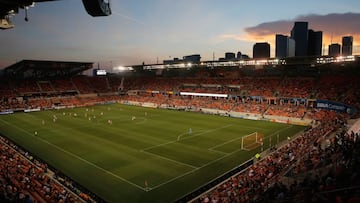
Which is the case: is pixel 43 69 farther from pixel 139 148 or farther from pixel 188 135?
pixel 139 148

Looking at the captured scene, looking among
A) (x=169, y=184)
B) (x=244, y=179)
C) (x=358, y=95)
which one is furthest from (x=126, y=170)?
(x=358, y=95)

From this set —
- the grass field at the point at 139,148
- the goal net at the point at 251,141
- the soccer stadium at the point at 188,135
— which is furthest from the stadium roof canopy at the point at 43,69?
the goal net at the point at 251,141

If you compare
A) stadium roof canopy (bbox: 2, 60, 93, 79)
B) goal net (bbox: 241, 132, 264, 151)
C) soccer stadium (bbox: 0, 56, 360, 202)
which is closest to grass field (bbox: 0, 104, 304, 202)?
soccer stadium (bbox: 0, 56, 360, 202)

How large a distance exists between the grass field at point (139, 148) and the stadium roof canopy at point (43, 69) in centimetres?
2302

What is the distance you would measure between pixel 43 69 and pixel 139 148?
56.8m

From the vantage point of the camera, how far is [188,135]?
3459 centimetres

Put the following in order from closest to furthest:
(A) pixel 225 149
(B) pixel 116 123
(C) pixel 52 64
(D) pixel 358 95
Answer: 1. (A) pixel 225 149
2. (D) pixel 358 95
3. (B) pixel 116 123
4. (C) pixel 52 64

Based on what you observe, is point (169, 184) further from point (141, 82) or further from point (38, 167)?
point (141, 82)

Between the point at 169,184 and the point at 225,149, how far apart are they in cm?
1026

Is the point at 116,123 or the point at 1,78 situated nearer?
the point at 116,123

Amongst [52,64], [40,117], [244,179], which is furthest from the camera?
[52,64]

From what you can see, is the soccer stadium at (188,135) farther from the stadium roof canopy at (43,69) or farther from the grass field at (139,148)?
the stadium roof canopy at (43,69)

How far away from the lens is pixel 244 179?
62.0ft

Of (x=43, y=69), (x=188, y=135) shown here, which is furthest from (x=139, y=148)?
(x=43, y=69)
